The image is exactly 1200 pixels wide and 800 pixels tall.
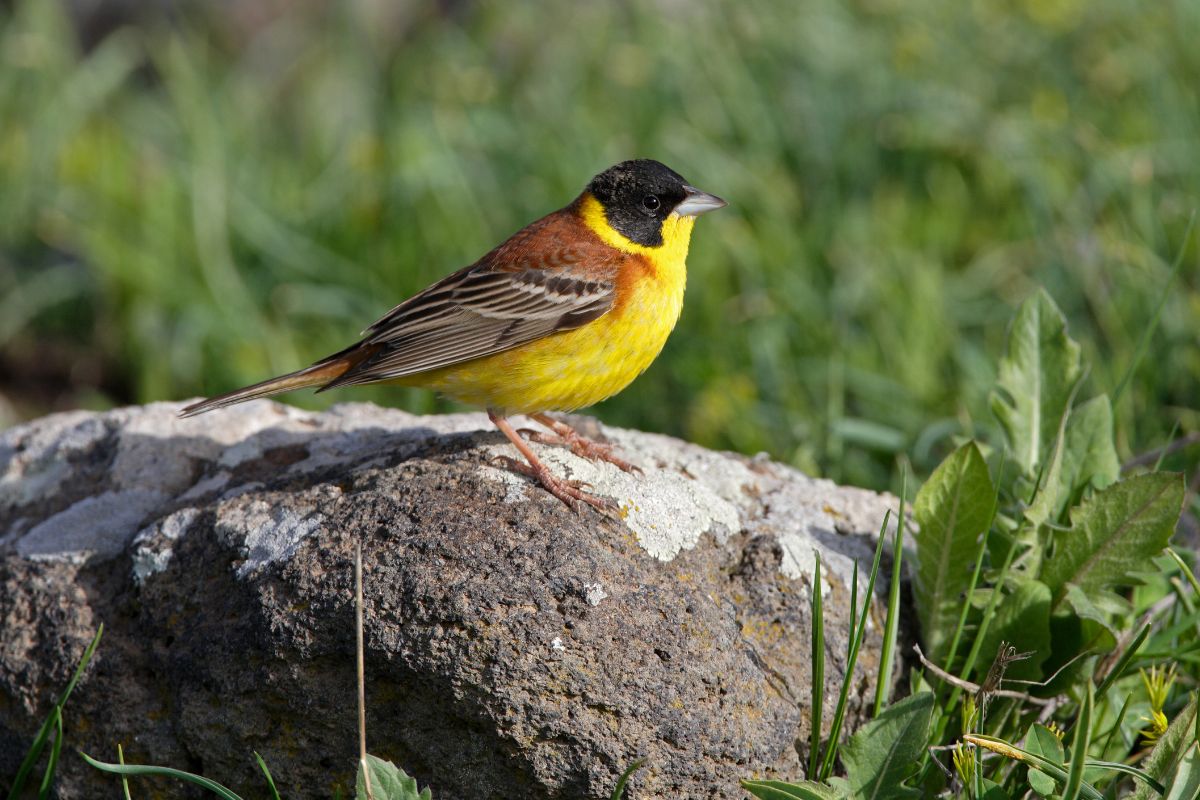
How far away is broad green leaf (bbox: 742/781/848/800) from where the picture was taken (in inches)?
112

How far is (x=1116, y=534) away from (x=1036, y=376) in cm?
64

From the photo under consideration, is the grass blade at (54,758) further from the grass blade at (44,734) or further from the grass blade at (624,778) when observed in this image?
the grass blade at (624,778)

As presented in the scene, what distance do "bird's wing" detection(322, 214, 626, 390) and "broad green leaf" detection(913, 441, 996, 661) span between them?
4.15ft

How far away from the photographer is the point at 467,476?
343cm

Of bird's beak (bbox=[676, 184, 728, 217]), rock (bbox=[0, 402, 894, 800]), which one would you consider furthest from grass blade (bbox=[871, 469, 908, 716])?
bird's beak (bbox=[676, 184, 728, 217])

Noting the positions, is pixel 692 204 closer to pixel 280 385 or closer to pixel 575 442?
pixel 575 442

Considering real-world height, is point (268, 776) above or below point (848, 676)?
above

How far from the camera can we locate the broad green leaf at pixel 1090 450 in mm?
3725

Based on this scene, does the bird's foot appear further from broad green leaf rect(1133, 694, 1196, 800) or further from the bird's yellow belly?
broad green leaf rect(1133, 694, 1196, 800)

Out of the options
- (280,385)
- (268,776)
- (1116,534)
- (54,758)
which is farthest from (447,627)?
(1116,534)

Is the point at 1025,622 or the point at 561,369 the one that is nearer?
the point at 1025,622

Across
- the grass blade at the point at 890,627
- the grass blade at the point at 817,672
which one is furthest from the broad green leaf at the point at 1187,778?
the grass blade at the point at 817,672

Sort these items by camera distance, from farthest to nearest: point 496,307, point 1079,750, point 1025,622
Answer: point 496,307 → point 1025,622 → point 1079,750

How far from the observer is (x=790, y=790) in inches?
113
